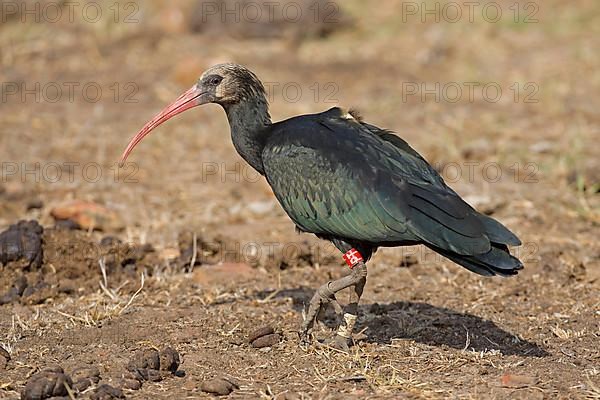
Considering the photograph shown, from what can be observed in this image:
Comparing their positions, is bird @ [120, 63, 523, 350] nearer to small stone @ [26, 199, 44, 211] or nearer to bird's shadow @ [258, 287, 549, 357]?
bird's shadow @ [258, 287, 549, 357]

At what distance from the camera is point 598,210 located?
8117mm

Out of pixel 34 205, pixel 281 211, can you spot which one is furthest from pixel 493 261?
pixel 34 205

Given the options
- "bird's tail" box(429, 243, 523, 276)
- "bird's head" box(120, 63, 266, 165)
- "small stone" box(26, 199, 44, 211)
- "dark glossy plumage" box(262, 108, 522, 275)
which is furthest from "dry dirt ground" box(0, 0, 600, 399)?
"bird's head" box(120, 63, 266, 165)

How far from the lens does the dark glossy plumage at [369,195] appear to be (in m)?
5.28

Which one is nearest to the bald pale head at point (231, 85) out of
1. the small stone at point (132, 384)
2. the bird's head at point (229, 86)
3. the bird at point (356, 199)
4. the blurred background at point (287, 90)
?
the bird's head at point (229, 86)

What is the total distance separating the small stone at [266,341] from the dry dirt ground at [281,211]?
0.22 feet

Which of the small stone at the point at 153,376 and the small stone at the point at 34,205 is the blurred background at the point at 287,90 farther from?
the small stone at the point at 153,376

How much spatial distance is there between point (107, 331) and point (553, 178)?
4573mm

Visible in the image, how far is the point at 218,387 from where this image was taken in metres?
4.93

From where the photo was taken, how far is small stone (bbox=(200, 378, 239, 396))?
16.2 ft

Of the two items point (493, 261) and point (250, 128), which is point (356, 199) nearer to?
point (493, 261)

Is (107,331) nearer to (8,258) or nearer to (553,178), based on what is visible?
(8,258)

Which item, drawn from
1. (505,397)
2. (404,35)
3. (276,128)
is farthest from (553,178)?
(404,35)

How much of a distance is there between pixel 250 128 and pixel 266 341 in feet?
4.28
